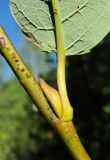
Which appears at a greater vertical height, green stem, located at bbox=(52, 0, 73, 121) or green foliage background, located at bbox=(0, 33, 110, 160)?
green stem, located at bbox=(52, 0, 73, 121)

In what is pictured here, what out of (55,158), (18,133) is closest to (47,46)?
(55,158)

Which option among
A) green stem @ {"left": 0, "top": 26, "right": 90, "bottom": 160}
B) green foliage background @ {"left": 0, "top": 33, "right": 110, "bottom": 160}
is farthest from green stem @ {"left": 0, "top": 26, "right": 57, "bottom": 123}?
green foliage background @ {"left": 0, "top": 33, "right": 110, "bottom": 160}

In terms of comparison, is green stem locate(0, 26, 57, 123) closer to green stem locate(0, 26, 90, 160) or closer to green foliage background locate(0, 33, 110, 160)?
green stem locate(0, 26, 90, 160)

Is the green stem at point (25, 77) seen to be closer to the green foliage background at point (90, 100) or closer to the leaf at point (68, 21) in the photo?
the leaf at point (68, 21)

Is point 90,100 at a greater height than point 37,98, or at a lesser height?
lesser

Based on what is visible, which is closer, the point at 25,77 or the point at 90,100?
the point at 25,77

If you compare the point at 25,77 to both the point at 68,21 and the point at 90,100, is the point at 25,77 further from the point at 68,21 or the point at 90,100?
the point at 90,100

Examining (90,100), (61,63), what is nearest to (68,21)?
(61,63)
